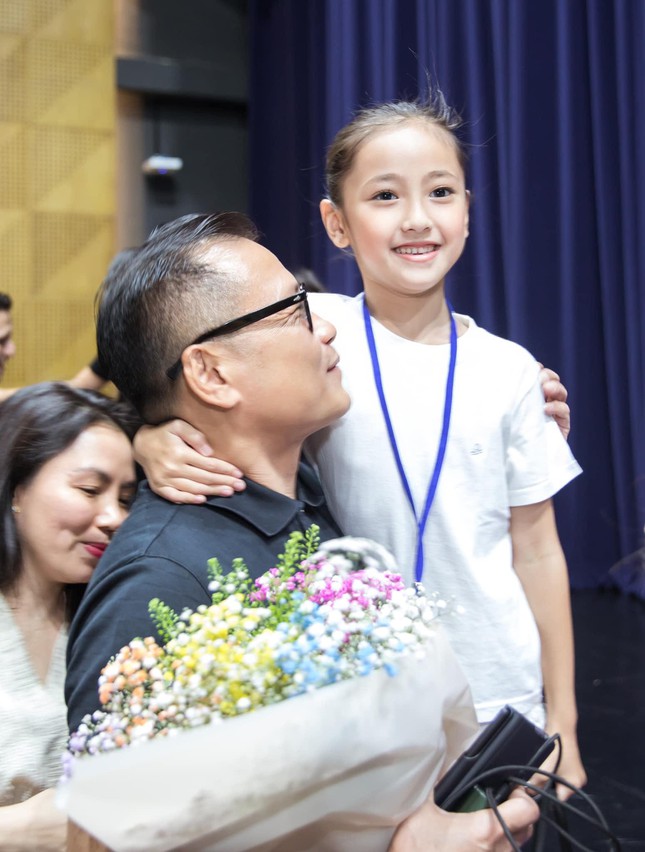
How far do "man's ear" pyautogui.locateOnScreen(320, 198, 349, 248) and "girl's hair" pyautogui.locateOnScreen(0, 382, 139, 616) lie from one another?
1.82 ft

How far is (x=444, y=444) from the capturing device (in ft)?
5.44

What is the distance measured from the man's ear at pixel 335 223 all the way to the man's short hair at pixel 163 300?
420 mm

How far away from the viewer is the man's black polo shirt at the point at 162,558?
1.14m

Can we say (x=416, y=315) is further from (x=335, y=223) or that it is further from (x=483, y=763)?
(x=483, y=763)

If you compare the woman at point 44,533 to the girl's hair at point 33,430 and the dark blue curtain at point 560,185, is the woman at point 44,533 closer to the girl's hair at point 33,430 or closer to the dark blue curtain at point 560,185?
the girl's hair at point 33,430

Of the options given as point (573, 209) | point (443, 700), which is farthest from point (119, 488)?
point (573, 209)

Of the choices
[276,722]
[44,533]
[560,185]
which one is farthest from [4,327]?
[276,722]

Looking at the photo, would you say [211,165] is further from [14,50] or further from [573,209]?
[573,209]

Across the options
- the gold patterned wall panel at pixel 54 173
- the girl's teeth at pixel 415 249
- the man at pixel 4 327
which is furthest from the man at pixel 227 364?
the gold patterned wall panel at pixel 54 173

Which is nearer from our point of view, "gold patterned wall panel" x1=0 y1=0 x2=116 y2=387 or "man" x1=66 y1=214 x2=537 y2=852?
"man" x1=66 y1=214 x2=537 y2=852

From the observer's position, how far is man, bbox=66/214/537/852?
1.39m

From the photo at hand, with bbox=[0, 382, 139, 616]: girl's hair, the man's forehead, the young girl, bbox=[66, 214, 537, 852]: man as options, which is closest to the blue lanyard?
the young girl

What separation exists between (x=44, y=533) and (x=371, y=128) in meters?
0.94

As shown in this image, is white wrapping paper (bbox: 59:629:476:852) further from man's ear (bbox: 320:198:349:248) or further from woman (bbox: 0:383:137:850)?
man's ear (bbox: 320:198:349:248)
